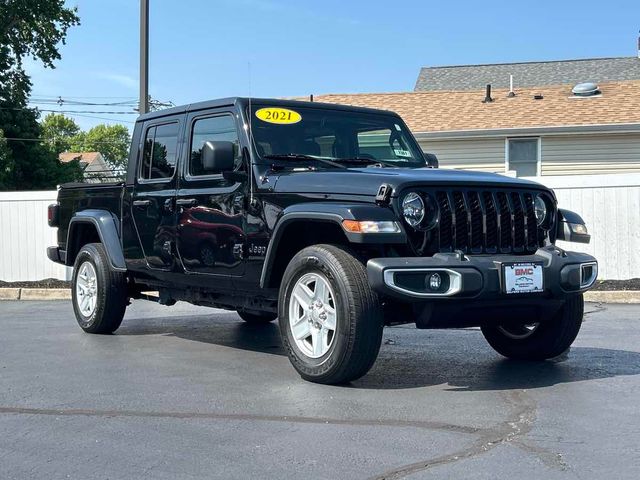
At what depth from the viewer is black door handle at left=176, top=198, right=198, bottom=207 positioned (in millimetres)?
6961

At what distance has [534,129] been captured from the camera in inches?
762

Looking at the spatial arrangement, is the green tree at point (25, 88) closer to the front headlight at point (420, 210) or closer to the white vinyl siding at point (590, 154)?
the white vinyl siding at point (590, 154)

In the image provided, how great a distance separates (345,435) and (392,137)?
352cm

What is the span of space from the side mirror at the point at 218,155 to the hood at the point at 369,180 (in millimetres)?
348

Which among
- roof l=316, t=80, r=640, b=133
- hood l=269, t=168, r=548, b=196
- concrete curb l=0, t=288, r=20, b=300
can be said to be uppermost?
roof l=316, t=80, r=640, b=133

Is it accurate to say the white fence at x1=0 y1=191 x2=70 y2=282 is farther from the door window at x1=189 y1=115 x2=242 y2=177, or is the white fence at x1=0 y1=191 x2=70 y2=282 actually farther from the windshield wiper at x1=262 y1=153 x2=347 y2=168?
the windshield wiper at x1=262 y1=153 x2=347 y2=168

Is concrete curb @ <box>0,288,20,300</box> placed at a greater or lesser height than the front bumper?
lesser

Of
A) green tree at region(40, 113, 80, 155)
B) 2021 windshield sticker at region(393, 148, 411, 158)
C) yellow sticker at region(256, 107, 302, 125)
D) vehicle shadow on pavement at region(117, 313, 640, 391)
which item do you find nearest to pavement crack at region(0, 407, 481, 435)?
vehicle shadow on pavement at region(117, 313, 640, 391)

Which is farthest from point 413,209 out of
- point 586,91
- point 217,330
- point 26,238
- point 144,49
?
point 586,91

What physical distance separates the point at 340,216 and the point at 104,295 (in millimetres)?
3492

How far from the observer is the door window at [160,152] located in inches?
296

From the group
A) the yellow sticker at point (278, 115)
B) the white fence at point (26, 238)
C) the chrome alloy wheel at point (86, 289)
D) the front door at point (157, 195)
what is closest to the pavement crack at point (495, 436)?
the yellow sticker at point (278, 115)

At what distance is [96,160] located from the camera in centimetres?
9744

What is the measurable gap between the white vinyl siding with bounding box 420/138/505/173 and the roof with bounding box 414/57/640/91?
820 cm
